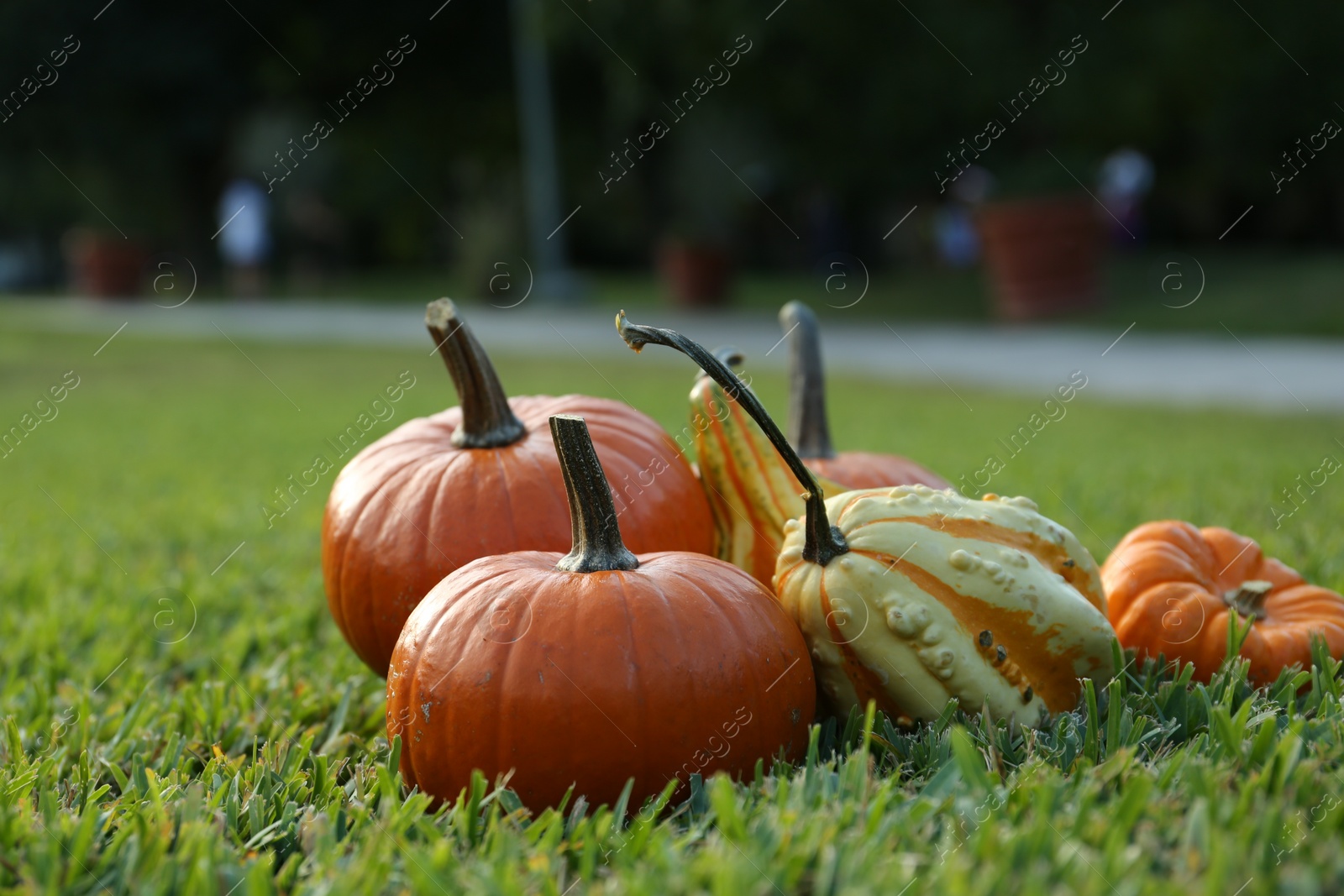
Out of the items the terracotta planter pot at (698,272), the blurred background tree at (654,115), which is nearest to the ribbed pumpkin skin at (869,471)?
the blurred background tree at (654,115)

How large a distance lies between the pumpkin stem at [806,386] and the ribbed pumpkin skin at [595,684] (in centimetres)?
95

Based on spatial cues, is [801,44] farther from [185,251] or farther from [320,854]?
[185,251]

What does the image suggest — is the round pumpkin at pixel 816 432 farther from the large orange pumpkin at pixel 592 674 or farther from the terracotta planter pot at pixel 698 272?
the terracotta planter pot at pixel 698 272

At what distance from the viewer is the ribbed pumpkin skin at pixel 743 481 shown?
8.72ft

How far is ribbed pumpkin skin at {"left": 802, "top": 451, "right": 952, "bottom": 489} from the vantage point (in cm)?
293

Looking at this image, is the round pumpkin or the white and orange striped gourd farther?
the round pumpkin

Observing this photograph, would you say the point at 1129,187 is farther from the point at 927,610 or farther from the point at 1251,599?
the point at 927,610

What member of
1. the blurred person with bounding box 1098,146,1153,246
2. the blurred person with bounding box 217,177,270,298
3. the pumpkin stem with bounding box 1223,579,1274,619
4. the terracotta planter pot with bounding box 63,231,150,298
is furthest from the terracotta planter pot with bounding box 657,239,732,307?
the pumpkin stem with bounding box 1223,579,1274,619

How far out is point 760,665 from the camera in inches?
82.0

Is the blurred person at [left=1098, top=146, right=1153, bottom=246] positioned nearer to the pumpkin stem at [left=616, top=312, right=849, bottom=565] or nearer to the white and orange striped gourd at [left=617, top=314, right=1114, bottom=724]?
the white and orange striped gourd at [left=617, top=314, right=1114, bottom=724]

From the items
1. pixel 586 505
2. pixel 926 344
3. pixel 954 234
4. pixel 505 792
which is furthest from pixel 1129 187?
pixel 505 792

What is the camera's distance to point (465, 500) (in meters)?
2.60

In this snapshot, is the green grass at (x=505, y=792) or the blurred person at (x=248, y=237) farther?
the blurred person at (x=248, y=237)

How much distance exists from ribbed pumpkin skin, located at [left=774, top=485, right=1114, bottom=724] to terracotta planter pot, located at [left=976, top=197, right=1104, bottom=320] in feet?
39.3
